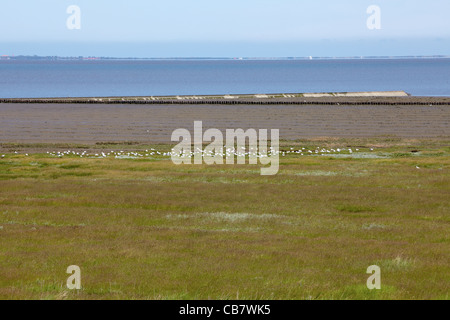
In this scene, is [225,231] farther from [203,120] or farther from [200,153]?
[203,120]

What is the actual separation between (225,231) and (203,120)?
70.3 metres

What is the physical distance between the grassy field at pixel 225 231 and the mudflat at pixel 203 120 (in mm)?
30174

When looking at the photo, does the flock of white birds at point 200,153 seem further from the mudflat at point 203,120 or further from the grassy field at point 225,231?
the mudflat at point 203,120

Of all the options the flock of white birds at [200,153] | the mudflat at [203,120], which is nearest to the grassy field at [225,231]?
the flock of white birds at [200,153]

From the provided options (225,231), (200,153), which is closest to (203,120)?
(200,153)

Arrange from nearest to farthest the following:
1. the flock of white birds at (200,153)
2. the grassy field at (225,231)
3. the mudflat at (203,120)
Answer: the grassy field at (225,231), the flock of white birds at (200,153), the mudflat at (203,120)

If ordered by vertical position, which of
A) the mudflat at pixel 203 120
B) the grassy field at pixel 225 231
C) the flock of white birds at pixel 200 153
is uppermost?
the grassy field at pixel 225 231

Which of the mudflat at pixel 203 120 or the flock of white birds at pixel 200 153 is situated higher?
the flock of white birds at pixel 200 153

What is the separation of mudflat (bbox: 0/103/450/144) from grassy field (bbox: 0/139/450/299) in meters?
30.2

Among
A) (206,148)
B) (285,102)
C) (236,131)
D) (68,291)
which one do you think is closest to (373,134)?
(236,131)

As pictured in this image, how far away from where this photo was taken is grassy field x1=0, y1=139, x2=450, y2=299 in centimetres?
1553

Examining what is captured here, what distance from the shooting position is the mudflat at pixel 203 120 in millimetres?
74625

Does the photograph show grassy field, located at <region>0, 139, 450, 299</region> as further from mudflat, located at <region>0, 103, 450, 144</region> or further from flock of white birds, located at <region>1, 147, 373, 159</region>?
mudflat, located at <region>0, 103, 450, 144</region>

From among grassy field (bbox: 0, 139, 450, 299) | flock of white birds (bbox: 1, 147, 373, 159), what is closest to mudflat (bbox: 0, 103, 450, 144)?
flock of white birds (bbox: 1, 147, 373, 159)
